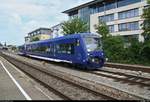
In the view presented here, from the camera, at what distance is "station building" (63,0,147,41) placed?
6762 centimetres

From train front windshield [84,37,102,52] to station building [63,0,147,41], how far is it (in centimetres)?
3683

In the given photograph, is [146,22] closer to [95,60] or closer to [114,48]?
[114,48]

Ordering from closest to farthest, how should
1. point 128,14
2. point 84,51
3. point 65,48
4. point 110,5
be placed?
1. point 84,51
2. point 65,48
3. point 128,14
4. point 110,5

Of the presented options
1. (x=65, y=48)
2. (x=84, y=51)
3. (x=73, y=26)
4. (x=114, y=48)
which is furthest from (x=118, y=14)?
(x=84, y=51)

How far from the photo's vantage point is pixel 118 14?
7469 centimetres

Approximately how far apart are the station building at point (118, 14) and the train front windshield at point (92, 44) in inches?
1450

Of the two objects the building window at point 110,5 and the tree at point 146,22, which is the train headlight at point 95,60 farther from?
the building window at point 110,5

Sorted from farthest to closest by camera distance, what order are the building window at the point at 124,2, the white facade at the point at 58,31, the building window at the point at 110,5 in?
the building window at the point at 110,5, the building window at the point at 124,2, the white facade at the point at 58,31

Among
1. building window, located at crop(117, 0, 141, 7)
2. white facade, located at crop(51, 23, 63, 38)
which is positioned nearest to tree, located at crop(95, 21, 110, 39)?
white facade, located at crop(51, 23, 63, 38)

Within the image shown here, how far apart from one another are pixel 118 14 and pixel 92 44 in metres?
49.8

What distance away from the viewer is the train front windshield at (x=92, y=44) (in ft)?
84.8

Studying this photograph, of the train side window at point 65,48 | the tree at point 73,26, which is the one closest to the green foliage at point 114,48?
the train side window at point 65,48

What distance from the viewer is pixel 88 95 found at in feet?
43.5

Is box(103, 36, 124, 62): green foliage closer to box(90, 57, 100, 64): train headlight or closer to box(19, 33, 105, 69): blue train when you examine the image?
box(19, 33, 105, 69): blue train
